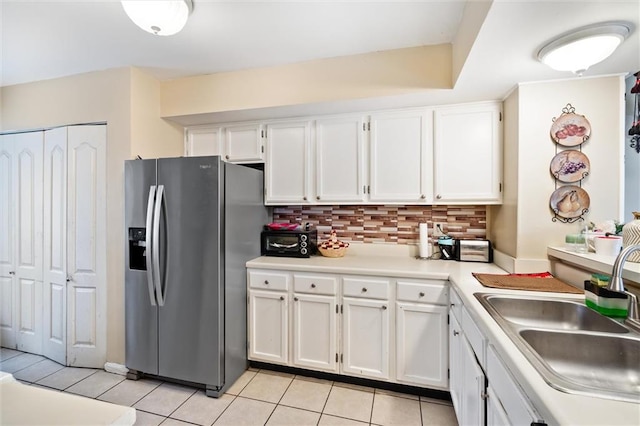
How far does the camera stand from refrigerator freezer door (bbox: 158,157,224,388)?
6.53ft

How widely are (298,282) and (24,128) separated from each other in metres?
2.89

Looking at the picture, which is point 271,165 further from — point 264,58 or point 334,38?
point 334,38

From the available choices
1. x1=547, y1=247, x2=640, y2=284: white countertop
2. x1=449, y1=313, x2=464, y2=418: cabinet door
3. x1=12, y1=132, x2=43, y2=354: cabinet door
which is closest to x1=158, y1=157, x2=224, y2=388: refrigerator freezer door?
x1=12, y1=132, x2=43, y2=354: cabinet door

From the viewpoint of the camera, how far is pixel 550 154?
1823 mm

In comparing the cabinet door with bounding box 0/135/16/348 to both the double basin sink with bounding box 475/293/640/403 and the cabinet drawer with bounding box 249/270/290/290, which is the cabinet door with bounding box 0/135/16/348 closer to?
the cabinet drawer with bounding box 249/270/290/290

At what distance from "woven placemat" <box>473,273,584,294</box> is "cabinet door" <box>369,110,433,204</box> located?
786mm

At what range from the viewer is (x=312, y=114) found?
2461 mm

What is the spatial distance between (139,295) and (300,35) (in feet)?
7.32

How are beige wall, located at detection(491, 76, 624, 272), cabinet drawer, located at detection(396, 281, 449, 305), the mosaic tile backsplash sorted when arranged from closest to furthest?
beige wall, located at detection(491, 76, 624, 272) < cabinet drawer, located at detection(396, 281, 449, 305) < the mosaic tile backsplash

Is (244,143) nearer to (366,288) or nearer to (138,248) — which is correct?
(138,248)

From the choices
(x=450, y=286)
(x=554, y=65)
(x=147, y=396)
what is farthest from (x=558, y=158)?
(x=147, y=396)

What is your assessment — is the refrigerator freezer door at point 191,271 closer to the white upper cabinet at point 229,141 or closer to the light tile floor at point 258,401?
the light tile floor at point 258,401

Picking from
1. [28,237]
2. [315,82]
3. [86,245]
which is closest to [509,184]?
[315,82]

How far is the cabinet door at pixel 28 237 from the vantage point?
2523 millimetres
